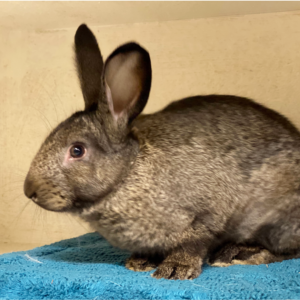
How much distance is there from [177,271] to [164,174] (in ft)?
1.02

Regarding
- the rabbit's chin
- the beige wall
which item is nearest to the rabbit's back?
the rabbit's chin

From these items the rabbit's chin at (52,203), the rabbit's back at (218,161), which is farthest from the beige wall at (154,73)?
the rabbit's chin at (52,203)

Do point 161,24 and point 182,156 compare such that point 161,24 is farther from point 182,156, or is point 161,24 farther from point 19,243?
point 19,243

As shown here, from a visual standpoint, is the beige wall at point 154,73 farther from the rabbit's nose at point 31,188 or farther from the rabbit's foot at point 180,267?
the rabbit's foot at point 180,267

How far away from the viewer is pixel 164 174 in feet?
4.03

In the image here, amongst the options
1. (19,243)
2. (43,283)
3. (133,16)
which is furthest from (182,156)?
(19,243)

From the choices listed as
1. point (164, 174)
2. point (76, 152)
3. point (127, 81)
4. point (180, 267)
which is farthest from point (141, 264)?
point (127, 81)

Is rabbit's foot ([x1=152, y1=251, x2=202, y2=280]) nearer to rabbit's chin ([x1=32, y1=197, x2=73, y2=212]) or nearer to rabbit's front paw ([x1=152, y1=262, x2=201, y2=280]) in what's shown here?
rabbit's front paw ([x1=152, y1=262, x2=201, y2=280])

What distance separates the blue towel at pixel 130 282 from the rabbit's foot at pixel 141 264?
28 mm

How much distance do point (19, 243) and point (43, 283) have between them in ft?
3.31

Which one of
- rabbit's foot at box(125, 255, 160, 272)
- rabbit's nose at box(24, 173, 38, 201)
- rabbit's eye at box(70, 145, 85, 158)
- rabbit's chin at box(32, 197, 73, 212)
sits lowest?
rabbit's foot at box(125, 255, 160, 272)

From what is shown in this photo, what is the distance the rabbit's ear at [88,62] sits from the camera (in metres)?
1.33

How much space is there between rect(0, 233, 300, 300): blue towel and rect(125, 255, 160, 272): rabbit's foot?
28 millimetres

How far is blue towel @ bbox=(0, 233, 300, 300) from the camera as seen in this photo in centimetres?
94
